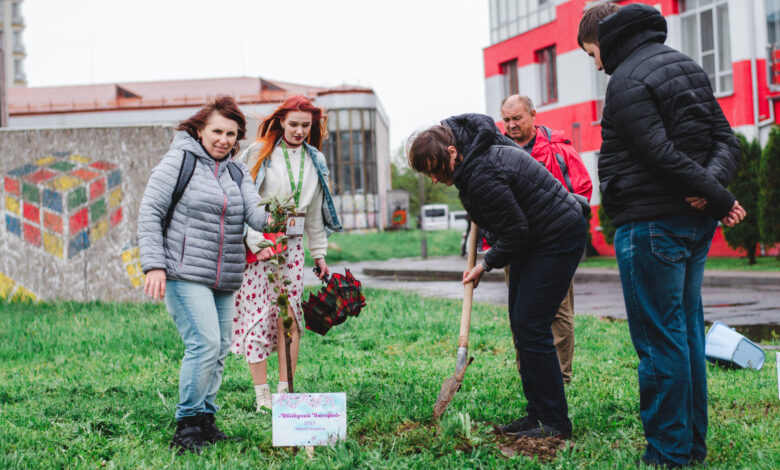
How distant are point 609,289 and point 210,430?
10.7m

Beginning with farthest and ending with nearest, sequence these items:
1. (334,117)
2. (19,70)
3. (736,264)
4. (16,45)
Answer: (19,70) < (16,45) < (334,117) < (736,264)

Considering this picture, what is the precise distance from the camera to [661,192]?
3.23 metres

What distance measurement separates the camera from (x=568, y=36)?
2344cm

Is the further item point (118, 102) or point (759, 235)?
point (118, 102)

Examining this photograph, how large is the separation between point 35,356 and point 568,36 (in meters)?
20.1

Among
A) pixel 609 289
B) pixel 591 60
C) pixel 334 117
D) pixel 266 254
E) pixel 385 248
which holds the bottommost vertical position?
pixel 609 289

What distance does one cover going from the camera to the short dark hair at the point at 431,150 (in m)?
3.66

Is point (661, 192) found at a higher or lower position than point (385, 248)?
higher

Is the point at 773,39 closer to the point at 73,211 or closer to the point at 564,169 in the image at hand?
the point at 564,169

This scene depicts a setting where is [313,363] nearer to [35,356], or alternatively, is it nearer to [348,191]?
[35,356]

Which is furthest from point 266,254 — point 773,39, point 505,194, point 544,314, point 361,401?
point 773,39

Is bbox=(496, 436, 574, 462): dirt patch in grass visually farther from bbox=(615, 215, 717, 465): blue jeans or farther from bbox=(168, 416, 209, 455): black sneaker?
bbox=(168, 416, 209, 455): black sneaker

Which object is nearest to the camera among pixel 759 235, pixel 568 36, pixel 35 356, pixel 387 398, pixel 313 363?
pixel 387 398

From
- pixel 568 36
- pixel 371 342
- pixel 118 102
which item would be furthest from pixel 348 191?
pixel 371 342
